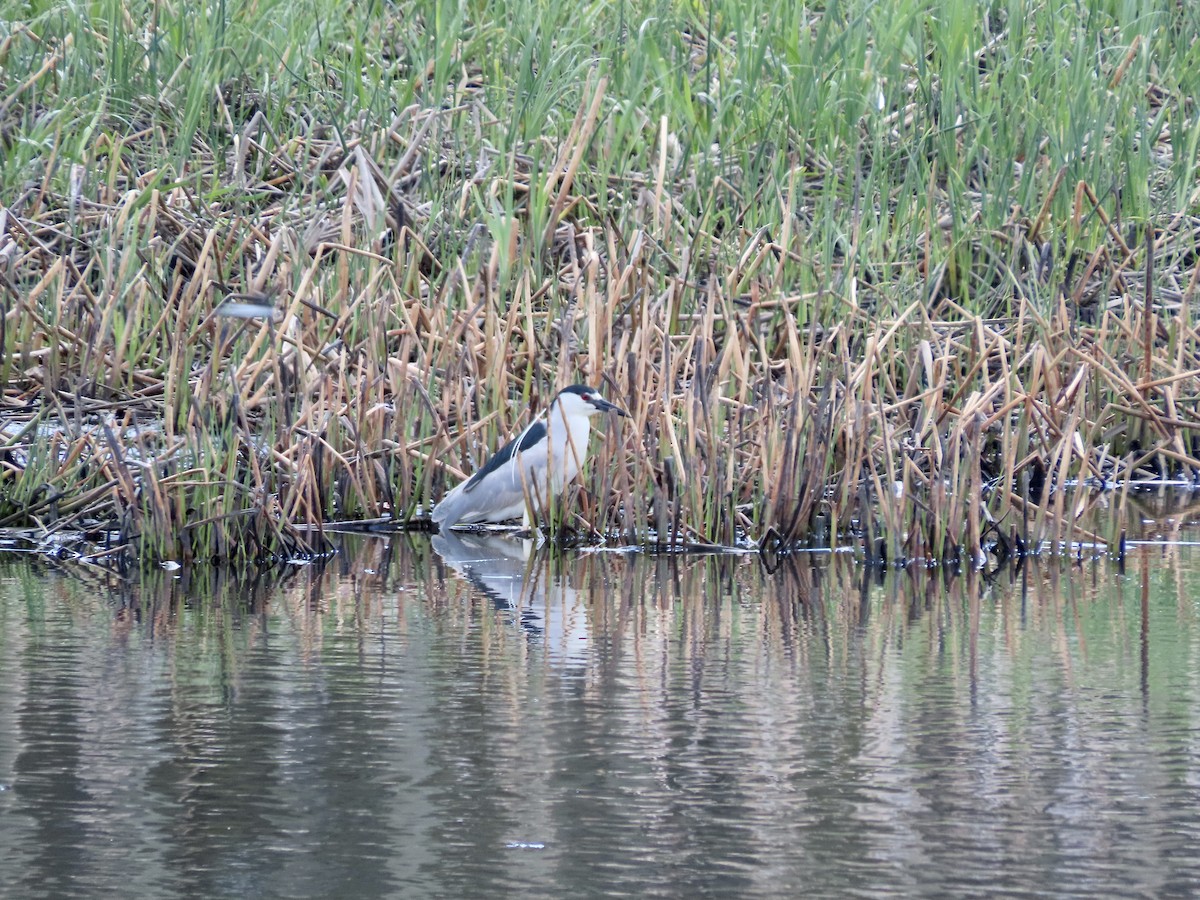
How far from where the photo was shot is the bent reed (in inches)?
254

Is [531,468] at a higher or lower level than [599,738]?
higher

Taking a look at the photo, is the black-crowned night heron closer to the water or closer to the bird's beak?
the bird's beak

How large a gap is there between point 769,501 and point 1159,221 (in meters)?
3.91

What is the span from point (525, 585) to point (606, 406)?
106cm

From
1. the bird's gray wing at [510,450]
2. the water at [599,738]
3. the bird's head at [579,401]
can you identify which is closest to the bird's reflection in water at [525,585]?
the water at [599,738]

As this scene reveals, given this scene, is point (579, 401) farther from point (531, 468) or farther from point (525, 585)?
point (525, 585)

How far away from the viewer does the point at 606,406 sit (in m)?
6.66

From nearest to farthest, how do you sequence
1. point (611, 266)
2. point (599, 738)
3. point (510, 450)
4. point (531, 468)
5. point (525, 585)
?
1. point (599, 738)
2. point (525, 585)
3. point (531, 468)
4. point (510, 450)
5. point (611, 266)

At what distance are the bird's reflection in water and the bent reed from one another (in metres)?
0.28

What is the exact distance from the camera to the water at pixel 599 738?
9.61ft

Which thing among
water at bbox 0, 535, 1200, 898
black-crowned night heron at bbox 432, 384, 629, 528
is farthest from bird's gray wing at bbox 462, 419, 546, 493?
water at bbox 0, 535, 1200, 898

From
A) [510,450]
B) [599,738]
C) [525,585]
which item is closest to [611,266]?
[510,450]

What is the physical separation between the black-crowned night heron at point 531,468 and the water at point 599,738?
1.02m

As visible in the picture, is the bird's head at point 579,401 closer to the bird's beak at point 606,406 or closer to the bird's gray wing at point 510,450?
the bird's beak at point 606,406
